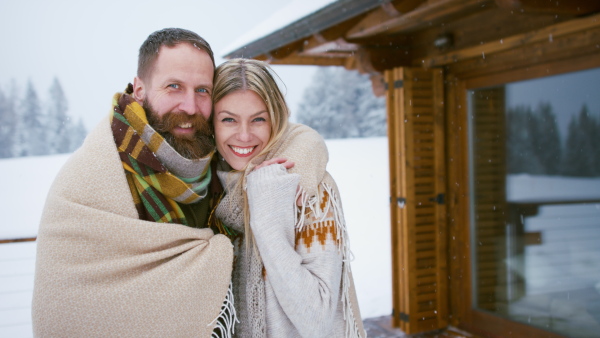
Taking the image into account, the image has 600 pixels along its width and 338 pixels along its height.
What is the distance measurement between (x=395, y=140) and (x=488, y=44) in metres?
1.19

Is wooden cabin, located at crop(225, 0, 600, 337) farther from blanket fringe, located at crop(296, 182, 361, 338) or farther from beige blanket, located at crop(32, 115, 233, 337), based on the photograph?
beige blanket, located at crop(32, 115, 233, 337)

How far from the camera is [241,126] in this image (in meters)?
1.42

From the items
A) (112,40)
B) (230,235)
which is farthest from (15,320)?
(112,40)

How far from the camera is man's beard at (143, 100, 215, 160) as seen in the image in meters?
1.36

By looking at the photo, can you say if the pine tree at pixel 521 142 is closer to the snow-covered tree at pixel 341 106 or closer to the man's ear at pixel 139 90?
the man's ear at pixel 139 90

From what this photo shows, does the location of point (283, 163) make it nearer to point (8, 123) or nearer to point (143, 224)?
point (143, 224)

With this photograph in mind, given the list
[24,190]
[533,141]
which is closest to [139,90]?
[533,141]

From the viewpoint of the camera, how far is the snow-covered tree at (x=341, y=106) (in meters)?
15.5

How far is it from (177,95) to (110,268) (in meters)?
0.54

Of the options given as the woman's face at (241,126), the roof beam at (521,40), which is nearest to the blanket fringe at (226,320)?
the woman's face at (241,126)

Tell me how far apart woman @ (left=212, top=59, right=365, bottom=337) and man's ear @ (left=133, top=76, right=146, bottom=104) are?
0.23 metres

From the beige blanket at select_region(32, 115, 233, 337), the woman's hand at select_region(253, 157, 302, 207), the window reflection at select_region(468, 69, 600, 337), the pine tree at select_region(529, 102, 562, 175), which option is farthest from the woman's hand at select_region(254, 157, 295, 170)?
the pine tree at select_region(529, 102, 562, 175)

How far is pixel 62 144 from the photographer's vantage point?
13.9m

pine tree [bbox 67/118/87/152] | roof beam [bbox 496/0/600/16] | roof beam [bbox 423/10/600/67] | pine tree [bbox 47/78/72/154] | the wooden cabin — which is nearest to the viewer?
roof beam [bbox 496/0/600/16]
